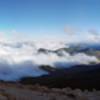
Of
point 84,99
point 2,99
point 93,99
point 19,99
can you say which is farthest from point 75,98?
point 2,99

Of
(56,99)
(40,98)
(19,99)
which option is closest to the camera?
(19,99)

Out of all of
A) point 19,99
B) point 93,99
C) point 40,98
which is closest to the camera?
point 19,99

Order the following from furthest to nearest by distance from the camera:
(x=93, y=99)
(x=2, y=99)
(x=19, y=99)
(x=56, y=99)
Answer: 1. (x=93, y=99)
2. (x=56, y=99)
3. (x=19, y=99)
4. (x=2, y=99)

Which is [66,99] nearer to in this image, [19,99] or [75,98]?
[75,98]

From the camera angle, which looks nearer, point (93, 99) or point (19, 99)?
point (19, 99)

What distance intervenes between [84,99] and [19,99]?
7457 mm

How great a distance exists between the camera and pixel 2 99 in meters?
20.7

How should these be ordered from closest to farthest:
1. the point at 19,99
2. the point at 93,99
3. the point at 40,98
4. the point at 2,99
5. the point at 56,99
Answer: the point at 2,99, the point at 19,99, the point at 56,99, the point at 40,98, the point at 93,99

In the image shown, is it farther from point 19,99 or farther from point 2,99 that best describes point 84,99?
point 2,99

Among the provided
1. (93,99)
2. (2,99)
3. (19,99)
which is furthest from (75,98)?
(2,99)

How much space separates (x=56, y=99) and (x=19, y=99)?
3.68 metres

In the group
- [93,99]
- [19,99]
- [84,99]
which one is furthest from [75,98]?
[19,99]

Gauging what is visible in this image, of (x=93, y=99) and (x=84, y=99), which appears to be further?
(x=93, y=99)

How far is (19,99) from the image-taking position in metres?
22.4
